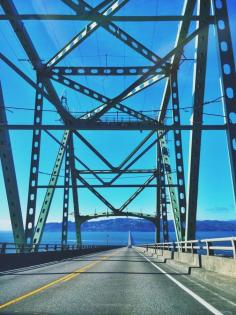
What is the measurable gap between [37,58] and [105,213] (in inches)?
1686

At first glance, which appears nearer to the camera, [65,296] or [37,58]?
[65,296]

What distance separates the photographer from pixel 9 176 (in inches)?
917

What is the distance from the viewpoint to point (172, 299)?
363 inches

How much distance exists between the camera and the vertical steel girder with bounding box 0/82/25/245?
881 inches

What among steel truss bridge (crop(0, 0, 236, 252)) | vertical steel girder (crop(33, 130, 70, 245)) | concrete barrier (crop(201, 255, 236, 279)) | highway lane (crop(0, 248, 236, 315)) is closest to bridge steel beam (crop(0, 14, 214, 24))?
steel truss bridge (crop(0, 0, 236, 252))

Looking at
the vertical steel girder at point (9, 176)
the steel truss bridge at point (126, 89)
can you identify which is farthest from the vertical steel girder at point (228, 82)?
the vertical steel girder at point (9, 176)

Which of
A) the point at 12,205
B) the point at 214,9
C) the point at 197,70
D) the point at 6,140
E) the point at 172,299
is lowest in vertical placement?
the point at 172,299

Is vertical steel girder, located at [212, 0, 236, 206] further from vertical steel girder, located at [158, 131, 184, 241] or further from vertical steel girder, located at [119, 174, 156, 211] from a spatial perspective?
vertical steel girder, located at [119, 174, 156, 211]

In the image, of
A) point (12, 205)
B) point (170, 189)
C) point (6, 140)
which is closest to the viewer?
point (6, 140)

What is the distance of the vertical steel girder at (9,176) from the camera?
22.4 m

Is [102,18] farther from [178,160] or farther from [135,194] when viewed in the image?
[135,194]

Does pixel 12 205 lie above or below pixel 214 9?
below

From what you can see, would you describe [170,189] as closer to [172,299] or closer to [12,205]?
[12,205]

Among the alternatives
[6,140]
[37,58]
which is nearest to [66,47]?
[37,58]
